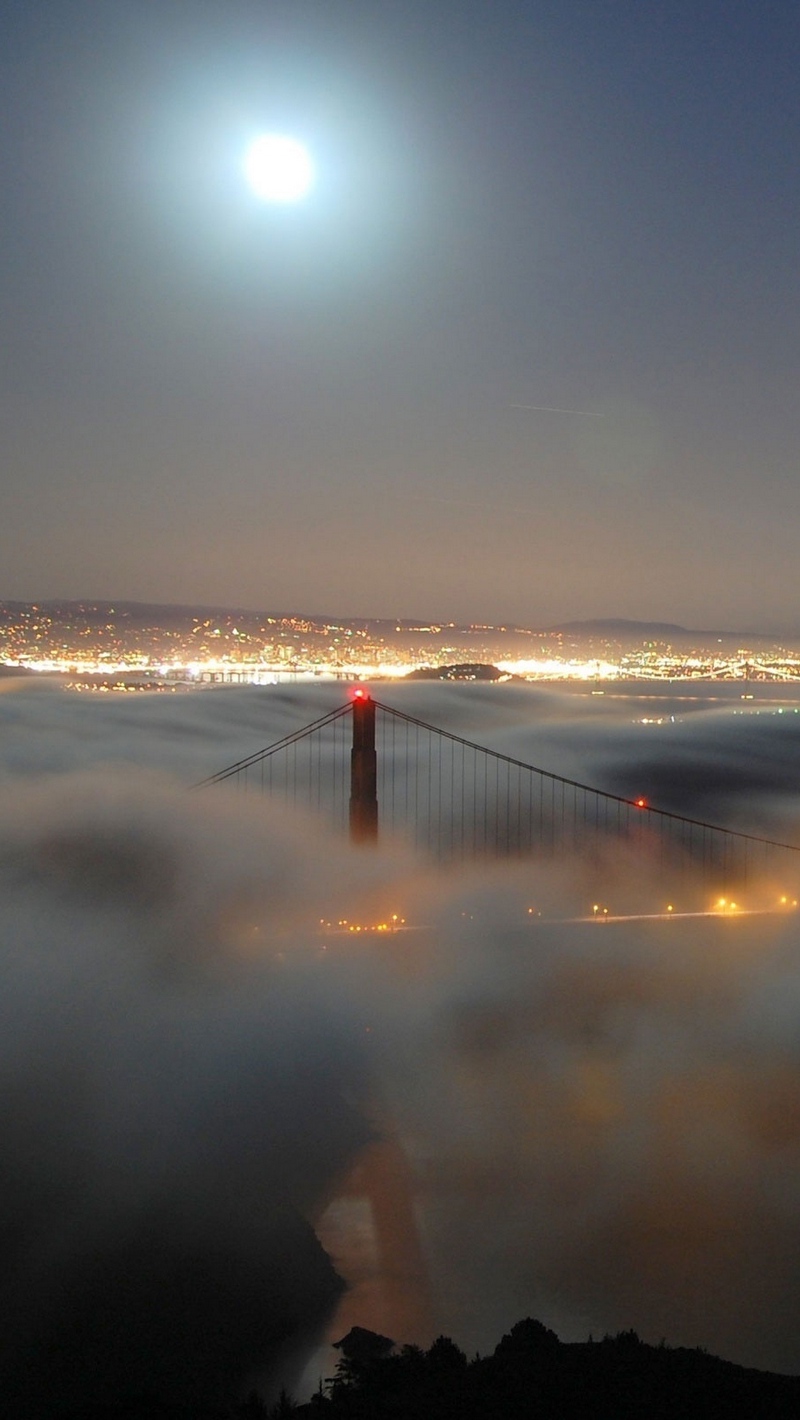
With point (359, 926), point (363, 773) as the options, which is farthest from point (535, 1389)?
point (363, 773)

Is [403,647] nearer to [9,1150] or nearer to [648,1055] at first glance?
[648,1055]

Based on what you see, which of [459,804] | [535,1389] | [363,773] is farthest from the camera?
[459,804]

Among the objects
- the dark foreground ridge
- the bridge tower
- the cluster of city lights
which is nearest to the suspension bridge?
the bridge tower

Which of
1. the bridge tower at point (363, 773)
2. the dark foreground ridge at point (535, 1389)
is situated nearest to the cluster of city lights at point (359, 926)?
the bridge tower at point (363, 773)

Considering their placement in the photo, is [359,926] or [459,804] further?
[459,804]

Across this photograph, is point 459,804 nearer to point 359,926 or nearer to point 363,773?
point 363,773

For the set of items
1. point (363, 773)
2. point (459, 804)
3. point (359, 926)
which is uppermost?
point (363, 773)

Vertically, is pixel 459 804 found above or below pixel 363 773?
below
